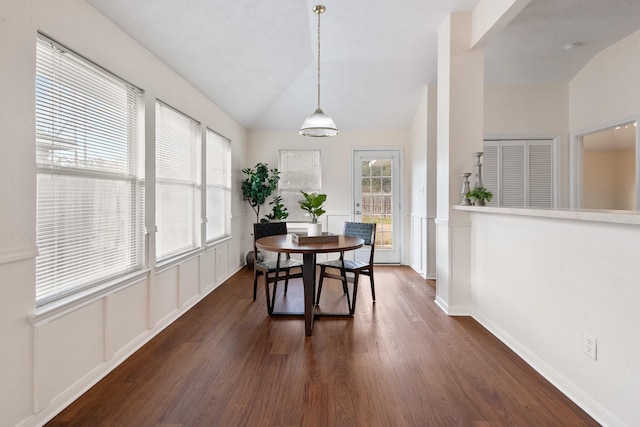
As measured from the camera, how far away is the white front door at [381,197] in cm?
554

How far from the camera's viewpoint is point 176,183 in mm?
3223

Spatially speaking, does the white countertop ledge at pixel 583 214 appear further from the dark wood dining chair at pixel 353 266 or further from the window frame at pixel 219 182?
the window frame at pixel 219 182

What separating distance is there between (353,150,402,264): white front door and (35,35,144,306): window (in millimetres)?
3644

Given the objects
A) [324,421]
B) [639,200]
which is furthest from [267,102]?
[639,200]

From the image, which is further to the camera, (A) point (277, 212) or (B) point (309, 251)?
(A) point (277, 212)

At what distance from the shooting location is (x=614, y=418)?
5.12 feet

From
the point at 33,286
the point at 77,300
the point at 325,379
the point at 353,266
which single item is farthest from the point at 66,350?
the point at 353,266

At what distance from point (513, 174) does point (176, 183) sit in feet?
14.2

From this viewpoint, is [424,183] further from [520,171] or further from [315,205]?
[315,205]

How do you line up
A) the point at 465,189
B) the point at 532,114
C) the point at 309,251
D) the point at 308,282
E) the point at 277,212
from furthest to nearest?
1. the point at 277,212
2. the point at 532,114
3. the point at 465,189
4. the point at 308,282
5. the point at 309,251

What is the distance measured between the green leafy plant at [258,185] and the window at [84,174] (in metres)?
2.57

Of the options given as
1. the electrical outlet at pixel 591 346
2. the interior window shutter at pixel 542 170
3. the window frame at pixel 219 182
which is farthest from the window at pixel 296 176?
the electrical outlet at pixel 591 346

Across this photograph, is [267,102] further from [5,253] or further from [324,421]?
[324,421]

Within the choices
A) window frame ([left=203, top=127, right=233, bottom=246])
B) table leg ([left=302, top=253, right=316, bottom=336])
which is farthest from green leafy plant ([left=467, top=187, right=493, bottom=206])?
window frame ([left=203, top=127, right=233, bottom=246])
